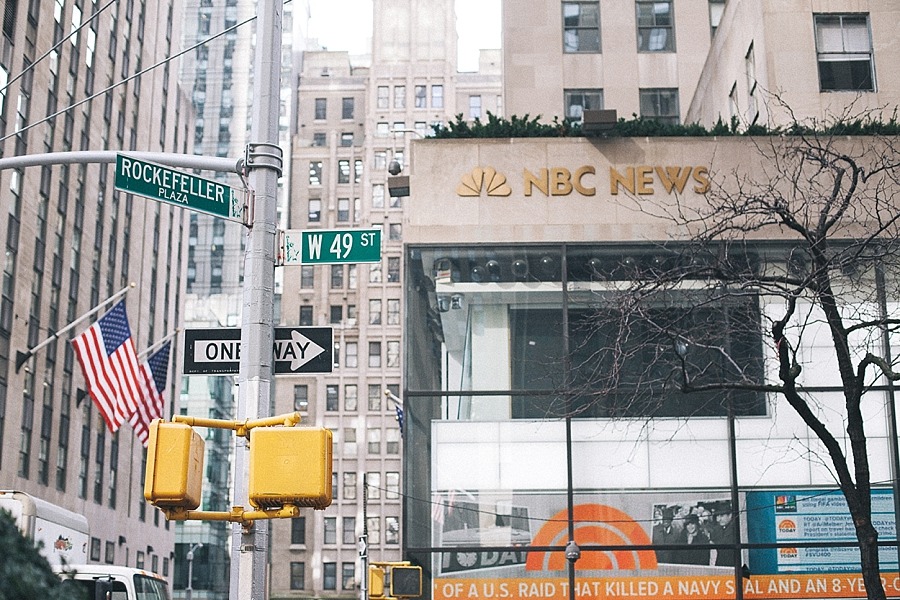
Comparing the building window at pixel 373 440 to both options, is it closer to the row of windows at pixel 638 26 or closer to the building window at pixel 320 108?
the building window at pixel 320 108

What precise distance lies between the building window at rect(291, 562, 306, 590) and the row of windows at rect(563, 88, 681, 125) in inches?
2955

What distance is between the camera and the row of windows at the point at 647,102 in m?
35.7

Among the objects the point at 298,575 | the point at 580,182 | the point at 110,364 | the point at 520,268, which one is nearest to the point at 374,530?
the point at 298,575

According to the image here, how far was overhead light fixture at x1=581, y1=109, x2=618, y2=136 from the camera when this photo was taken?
2259 centimetres

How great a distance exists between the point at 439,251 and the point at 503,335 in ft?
6.46

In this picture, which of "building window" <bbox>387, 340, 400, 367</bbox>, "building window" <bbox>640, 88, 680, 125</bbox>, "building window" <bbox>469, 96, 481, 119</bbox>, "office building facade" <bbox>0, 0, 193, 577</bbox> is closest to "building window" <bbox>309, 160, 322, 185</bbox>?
"building window" <bbox>469, 96, 481, 119</bbox>

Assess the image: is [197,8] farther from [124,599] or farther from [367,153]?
[124,599]

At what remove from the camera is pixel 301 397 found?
10688 centimetres

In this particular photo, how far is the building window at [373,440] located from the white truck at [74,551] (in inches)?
3491

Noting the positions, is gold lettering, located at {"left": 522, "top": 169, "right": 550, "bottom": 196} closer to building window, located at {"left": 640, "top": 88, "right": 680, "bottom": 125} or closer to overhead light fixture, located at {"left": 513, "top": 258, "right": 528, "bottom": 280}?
overhead light fixture, located at {"left": 513, "top": 258, "right": 528, "bottom": 280}

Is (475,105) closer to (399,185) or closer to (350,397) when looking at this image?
(350,397)

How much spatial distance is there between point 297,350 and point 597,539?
41.6 ft

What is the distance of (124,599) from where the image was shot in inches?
593

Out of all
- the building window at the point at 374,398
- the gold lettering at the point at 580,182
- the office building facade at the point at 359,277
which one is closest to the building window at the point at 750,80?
the gold lettering at the point at 580,182
